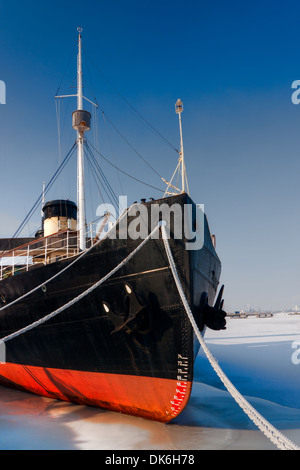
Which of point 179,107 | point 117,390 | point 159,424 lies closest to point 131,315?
point 117,390

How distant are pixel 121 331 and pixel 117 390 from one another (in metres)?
1.27

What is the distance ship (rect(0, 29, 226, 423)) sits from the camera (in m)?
5.57

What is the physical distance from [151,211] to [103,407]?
14.1 ft

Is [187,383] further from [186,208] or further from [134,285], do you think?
[186,208]

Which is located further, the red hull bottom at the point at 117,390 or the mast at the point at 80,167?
the mast at the point at 80,167

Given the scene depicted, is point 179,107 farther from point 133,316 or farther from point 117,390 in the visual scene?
point 117,390

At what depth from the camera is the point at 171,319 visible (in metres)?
5.55

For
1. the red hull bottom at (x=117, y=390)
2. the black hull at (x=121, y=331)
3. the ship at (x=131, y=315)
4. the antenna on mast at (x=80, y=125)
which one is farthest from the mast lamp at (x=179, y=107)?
the red hull bottom at (x=117, y=390)

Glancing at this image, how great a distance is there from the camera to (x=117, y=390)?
6129 millimetres

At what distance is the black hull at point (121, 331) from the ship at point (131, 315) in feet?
0.06

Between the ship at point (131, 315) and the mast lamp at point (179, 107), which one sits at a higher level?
the mast lamp at point (179, 107)

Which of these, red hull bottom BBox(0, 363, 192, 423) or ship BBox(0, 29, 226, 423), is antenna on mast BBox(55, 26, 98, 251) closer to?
ship BBox(0, 29, 226, 423)

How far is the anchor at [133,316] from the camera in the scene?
5.52m

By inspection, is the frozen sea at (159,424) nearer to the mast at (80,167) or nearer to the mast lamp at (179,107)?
the mast at (80,167)
